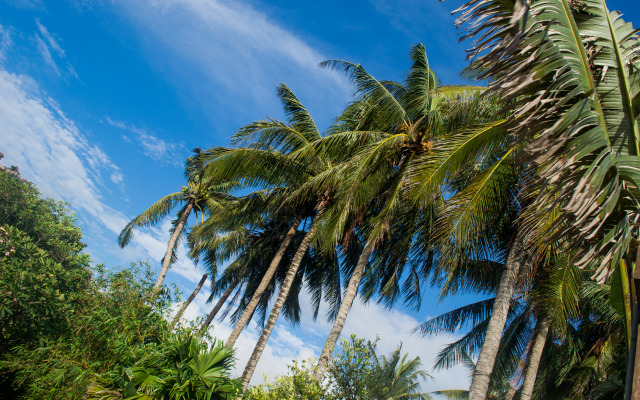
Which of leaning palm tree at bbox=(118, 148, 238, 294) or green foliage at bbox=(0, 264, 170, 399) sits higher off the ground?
leaning palm tree at bbox=(118, 148, 238, 294)

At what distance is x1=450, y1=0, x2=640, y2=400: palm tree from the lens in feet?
7.64

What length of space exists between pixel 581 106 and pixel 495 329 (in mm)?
6502

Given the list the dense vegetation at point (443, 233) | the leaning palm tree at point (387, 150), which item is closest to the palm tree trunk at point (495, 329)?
the dense vegetation at point (443, 233)

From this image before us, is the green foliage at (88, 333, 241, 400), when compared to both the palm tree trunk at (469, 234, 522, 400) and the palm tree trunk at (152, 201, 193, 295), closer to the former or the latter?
the palm tree trunk at (469, 234, 522, 400)

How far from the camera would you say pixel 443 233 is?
781cm

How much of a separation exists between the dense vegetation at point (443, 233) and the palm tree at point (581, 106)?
0.01 metres

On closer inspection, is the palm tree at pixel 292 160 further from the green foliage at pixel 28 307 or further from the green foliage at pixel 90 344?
the green foliage at pixel 28 307

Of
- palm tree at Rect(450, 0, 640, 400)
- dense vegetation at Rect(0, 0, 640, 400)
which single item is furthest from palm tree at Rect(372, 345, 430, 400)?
palm tree at Rect(450, 0, 640, 400)

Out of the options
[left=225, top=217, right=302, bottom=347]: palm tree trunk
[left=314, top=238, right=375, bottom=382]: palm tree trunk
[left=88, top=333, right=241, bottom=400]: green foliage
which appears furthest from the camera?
[left=225, top=217, right=302, bottom=347]: palm tree trunk

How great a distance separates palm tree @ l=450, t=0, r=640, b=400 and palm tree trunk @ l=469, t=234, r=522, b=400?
209 inches

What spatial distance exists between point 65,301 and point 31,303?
1.02 m

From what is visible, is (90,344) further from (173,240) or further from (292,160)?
(173,240)

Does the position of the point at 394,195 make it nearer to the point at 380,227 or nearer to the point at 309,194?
the point at 380,227

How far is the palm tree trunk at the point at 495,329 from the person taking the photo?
289 inches
